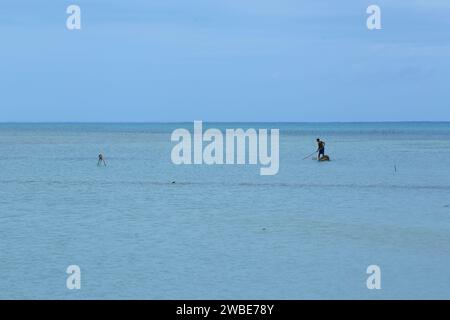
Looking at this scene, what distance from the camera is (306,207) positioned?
25734 millimetres

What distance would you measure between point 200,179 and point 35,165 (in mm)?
15346

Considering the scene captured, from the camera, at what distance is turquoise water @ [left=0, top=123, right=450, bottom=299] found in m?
14.8

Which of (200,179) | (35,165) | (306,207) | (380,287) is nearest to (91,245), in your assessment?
(380,287)

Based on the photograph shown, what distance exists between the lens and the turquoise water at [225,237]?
14.8m

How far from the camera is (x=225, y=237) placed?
19656 mm

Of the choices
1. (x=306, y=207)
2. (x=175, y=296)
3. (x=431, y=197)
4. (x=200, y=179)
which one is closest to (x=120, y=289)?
(x=175, y=296)
